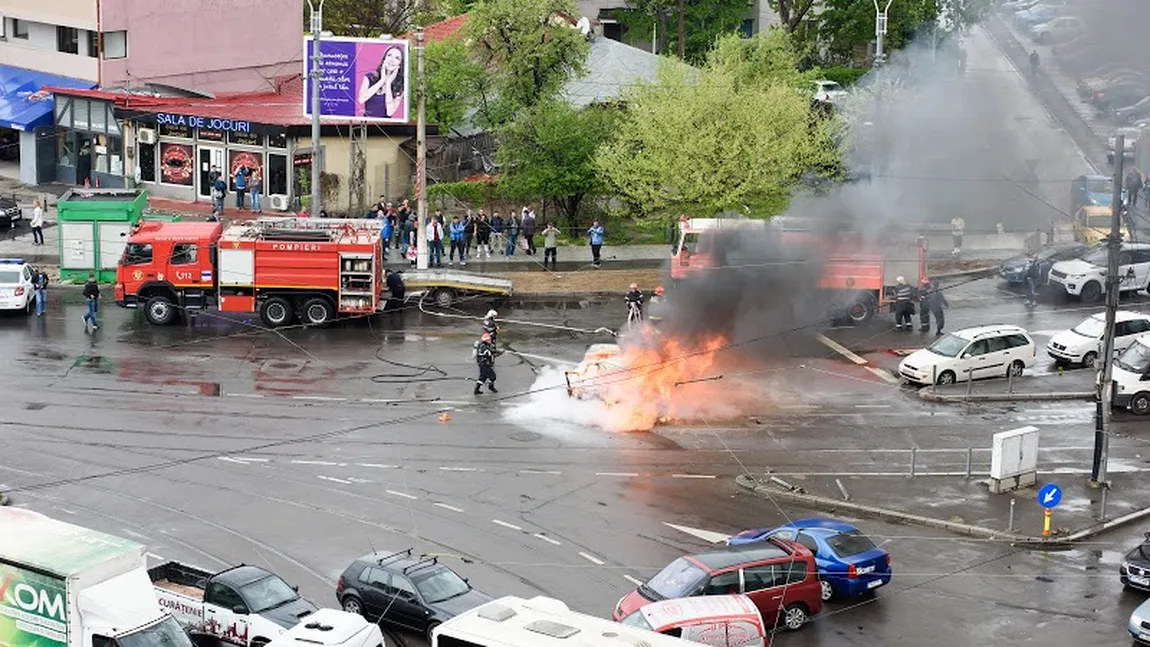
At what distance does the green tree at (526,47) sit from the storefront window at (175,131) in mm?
11585

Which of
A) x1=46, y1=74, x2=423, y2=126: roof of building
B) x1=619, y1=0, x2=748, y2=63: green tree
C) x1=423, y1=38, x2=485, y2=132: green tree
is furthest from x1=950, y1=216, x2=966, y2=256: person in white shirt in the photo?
x1=619, y1=0, x2=748, y2=63: green tree

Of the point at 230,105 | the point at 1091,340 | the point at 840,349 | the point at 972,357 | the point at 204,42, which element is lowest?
the point at 840,349

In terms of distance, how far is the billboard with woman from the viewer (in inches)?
2205

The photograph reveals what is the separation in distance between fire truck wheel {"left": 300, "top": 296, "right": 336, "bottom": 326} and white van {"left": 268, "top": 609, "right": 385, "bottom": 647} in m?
24.6

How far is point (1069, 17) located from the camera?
2006 centimetres

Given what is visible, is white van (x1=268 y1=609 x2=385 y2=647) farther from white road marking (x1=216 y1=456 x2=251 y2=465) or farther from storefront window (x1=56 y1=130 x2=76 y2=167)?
storefront window (x1=56 y1=130 x2=76 y2=167)

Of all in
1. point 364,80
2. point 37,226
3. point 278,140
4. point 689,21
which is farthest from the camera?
point 689,21

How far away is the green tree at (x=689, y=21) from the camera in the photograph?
88000mm

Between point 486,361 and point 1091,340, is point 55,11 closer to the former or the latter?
point 486,361

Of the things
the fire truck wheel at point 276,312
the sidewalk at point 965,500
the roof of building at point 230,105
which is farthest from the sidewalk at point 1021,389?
the roof of building at point 230,105

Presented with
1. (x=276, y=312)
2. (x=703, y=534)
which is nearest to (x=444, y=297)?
(x=276, y=312)

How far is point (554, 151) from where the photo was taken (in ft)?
200

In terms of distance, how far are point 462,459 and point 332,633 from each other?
12.6m

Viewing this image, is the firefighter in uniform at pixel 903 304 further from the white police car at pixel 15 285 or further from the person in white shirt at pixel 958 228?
the white police car at pixel 15 285
